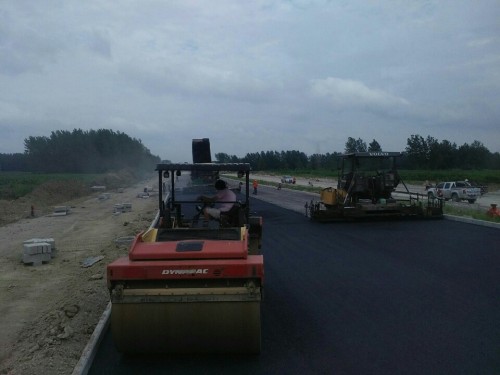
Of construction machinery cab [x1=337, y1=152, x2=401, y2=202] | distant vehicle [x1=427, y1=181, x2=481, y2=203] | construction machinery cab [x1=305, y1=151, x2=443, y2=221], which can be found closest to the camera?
construction machinery cab [x1=305, y1=151, x2=443, y2=221]

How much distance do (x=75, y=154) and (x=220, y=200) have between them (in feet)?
362

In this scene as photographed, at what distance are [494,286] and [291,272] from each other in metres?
3.40

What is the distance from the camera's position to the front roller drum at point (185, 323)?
5.09 meters

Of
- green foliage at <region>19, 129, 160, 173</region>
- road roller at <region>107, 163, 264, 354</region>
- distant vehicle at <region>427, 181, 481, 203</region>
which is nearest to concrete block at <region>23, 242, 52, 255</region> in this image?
road roller at <region>107, 163, 264, 354</region>

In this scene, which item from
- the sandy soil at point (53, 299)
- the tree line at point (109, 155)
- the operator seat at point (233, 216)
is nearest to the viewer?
the sandy soil at point (53, 299)

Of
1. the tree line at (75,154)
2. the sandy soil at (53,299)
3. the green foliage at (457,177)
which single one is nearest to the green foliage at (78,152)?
the tree line at (75,154)

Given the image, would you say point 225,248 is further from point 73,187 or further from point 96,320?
point 73,187

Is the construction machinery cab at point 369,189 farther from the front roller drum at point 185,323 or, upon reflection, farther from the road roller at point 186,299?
the front roller drum at point 185,323

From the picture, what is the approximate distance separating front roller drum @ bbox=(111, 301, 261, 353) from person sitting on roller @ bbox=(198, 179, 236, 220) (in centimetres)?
197

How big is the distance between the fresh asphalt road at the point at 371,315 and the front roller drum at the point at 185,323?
0.31m

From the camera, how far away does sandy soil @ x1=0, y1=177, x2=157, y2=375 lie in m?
6.35

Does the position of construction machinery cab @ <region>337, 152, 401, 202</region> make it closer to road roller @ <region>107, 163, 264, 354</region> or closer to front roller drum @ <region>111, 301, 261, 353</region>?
road roller @ <region>107, 163, 264, 354</region>

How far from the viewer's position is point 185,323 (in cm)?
513

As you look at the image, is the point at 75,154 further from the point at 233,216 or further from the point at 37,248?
the point at 233,216
